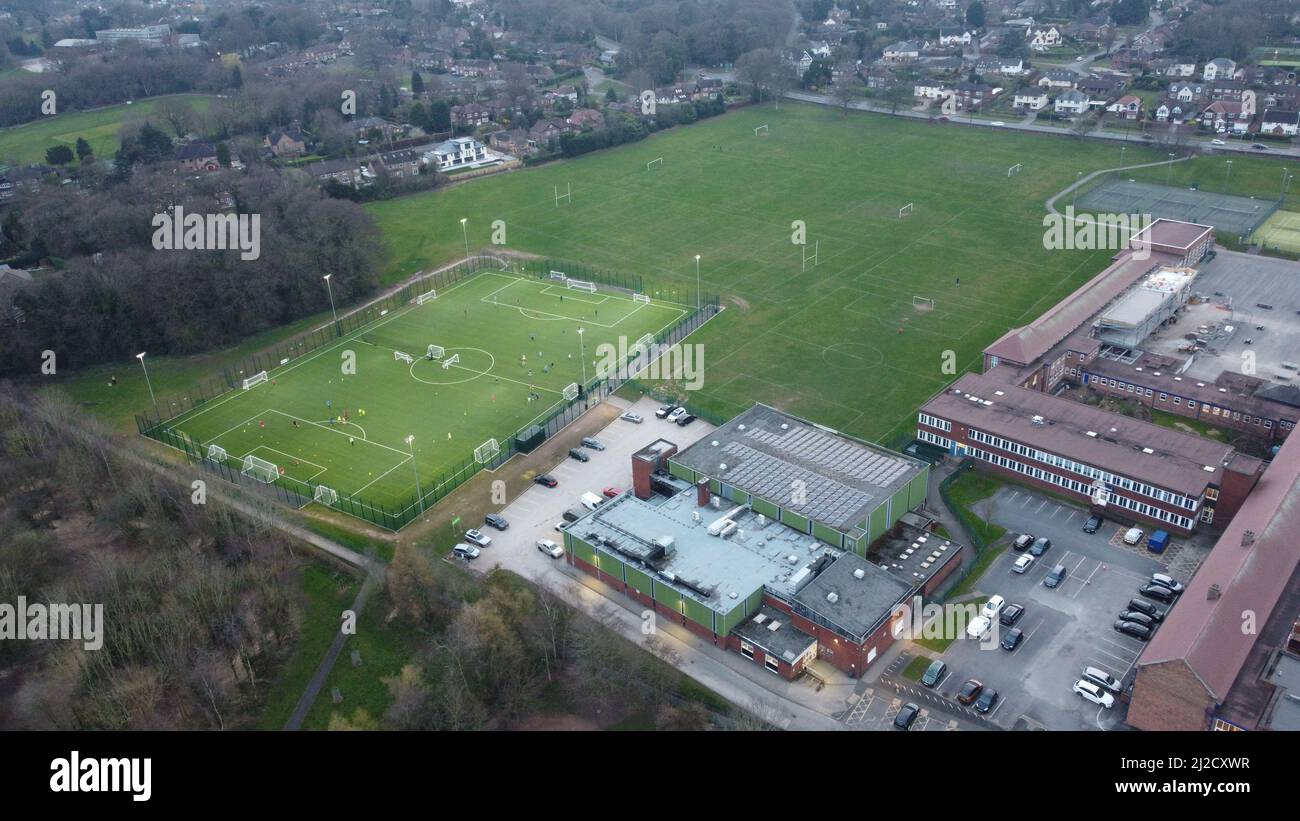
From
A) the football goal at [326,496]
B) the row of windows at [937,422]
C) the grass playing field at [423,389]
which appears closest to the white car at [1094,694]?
the row of windows at [937,422]

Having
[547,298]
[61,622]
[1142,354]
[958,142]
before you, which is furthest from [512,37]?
[61,622]

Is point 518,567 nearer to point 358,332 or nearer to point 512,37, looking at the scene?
point 358,332

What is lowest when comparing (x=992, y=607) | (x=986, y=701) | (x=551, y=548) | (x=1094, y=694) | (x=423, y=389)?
(x=986, y=701)

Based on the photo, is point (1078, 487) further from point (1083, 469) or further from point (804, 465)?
point (804, 465)

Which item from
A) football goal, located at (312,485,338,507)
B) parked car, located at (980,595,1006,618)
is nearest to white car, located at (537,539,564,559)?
football goal, located at (312,485,338,507)

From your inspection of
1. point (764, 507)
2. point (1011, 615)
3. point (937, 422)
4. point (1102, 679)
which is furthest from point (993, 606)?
point (937, 422)

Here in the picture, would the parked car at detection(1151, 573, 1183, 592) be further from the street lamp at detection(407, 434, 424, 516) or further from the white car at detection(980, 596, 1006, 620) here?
the street lamp at detection(407, 434, 424, 516)
